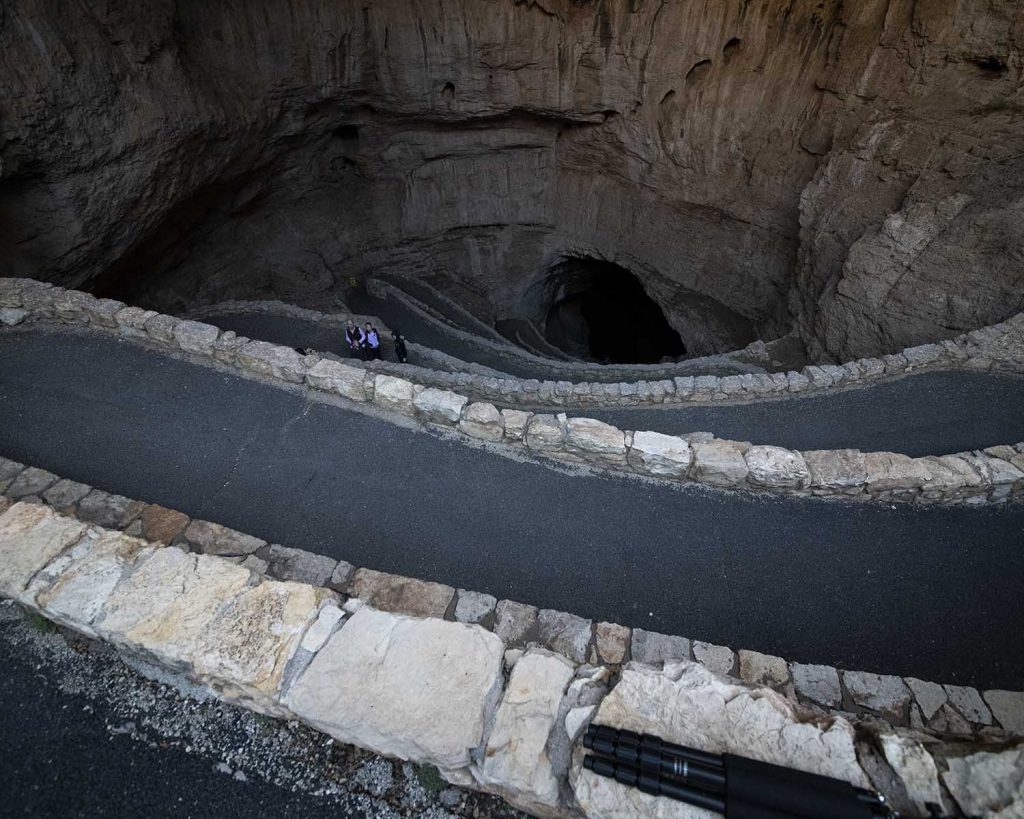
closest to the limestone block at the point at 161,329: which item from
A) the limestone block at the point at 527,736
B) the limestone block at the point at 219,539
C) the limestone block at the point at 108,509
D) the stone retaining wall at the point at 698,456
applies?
the stone retaining wall at the point at 698,456

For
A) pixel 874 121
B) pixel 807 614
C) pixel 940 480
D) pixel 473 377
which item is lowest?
pixel 473 377

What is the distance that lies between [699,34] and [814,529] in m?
11.7

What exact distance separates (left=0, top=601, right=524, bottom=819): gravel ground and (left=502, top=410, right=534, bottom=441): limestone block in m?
3.08

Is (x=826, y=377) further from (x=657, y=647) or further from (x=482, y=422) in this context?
(x=657, y=647)

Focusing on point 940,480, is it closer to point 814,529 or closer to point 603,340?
point 814,529

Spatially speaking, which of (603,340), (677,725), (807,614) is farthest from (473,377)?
(603,340)

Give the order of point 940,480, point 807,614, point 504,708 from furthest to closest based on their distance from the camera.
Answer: point 940,480, point 807,614, point 504,708

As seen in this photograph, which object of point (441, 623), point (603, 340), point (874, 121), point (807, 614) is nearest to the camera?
point (441, 623)

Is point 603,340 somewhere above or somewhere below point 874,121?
below

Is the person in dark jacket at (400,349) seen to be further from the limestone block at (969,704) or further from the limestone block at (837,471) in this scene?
the limestone block at (969,704)

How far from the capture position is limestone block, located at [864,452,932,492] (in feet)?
16.3

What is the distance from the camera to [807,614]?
4.30 metres

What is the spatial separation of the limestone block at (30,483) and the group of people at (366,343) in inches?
231

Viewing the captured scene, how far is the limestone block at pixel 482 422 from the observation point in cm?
550
